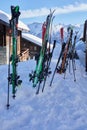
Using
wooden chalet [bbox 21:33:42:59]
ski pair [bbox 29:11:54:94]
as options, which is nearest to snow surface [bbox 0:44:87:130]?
ski pair [bbox 29:11:54:94]

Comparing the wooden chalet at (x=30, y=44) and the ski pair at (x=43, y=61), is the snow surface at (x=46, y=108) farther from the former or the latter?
the wooden chalet at (x=30, y=44)

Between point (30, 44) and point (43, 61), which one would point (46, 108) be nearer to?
point (43, 61)

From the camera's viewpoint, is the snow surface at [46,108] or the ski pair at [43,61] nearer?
the snow surface at [46,108]

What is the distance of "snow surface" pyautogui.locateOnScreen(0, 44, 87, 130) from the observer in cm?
804

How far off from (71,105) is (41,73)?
192 centimetres

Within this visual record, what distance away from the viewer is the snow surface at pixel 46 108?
8.04 meters

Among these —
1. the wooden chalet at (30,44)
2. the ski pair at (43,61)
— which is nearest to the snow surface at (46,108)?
the ski pair at (43,61)

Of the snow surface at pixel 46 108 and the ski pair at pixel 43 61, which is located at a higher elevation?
the ski pair at pixel 43 61

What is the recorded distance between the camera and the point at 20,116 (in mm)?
8453

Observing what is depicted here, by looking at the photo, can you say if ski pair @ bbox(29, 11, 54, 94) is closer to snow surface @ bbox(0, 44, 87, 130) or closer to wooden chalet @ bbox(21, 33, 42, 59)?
snow surface @ bbox(0, 44, 87, 130)

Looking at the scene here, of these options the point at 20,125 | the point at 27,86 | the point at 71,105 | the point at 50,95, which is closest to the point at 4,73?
the point at 27,86

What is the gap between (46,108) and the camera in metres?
9.12

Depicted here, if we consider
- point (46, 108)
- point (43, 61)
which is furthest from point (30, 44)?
point (46, 108)

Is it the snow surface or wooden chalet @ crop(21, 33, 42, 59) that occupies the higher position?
wooden chalet @ crop(21, 33, 42, 59)
